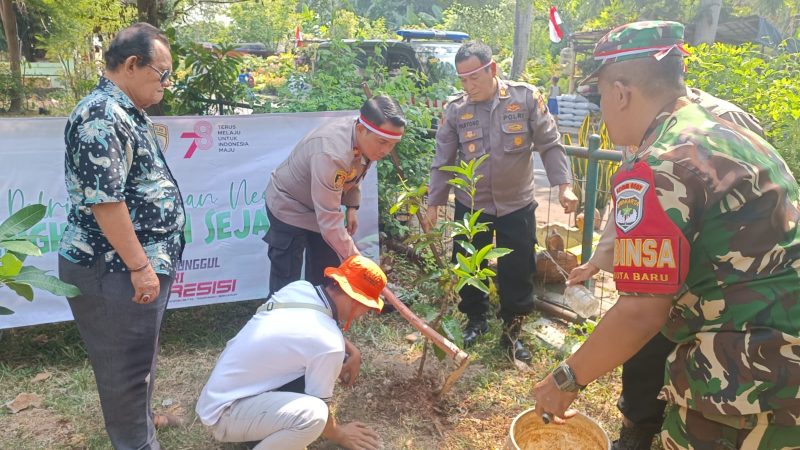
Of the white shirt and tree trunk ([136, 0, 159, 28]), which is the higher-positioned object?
tree trunk ([136, 0, 159, 28])

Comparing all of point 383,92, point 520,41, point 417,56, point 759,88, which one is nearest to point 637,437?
point 383,92

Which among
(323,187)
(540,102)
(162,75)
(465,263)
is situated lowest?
(465,263)

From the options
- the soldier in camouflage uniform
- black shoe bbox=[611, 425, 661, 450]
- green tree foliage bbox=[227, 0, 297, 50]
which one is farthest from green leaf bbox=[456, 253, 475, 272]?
green tree foliage bbox=[227, 0, 297, 50]

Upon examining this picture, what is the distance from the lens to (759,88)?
16.8 ft

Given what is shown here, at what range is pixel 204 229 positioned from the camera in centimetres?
378

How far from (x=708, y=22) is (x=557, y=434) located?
1373cm

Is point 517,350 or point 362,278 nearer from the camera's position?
point 362,278

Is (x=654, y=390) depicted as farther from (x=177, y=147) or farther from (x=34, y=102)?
(x=34, y=102)

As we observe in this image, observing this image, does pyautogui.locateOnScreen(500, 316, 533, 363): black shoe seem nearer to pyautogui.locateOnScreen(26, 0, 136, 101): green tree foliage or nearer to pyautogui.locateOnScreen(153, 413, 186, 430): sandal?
→ pyautogui.locateOnScreen(153, 413, 186, 430): sandal

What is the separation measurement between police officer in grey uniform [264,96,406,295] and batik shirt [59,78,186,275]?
31.3 inches

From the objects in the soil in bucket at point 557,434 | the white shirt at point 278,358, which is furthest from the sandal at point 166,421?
the soil in bucket at point 557,434

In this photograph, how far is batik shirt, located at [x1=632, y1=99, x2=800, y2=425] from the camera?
1413mm

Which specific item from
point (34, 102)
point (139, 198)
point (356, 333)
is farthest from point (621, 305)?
point (34, 102)

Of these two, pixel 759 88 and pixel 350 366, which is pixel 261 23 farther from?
pixel 350 366
